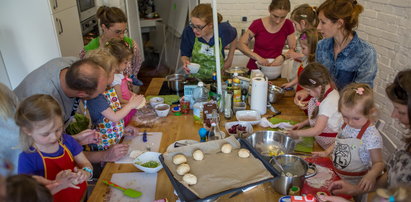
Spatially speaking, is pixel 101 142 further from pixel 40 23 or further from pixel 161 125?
pixel 40 23

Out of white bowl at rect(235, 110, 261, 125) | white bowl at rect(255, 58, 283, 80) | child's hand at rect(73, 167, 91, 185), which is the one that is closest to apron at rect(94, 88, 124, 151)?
child's hand at rect(73, 167, 91, 185)

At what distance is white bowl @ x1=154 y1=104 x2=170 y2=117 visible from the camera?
2.16 meters

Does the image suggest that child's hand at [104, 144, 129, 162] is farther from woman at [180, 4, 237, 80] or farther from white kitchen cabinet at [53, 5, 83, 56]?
white kitchen cabinet at [53, 5, 83, 56]

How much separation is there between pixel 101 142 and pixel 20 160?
55cm

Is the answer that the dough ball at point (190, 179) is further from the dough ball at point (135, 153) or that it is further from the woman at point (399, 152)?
the woman at point (399, 152)

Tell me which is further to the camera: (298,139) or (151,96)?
(151,96)

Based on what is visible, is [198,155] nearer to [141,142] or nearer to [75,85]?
[141,142]

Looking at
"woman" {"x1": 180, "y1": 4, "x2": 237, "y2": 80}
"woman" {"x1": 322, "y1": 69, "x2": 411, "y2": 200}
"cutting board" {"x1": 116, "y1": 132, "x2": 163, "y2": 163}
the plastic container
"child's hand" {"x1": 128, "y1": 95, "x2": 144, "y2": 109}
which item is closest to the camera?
"woman" {"x1": 322, "y1": 69, "x2": 411, "y2": 200}

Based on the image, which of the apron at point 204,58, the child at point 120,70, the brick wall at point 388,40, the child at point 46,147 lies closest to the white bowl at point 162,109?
the child at point 120,70

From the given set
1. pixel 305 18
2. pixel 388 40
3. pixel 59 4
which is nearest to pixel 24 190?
pixel 305 18

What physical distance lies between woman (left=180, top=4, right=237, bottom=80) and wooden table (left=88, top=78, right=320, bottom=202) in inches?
16.2

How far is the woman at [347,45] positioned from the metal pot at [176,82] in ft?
3.86

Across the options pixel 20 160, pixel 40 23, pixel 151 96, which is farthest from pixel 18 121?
pixel 40 23

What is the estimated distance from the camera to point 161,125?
6.74 feet
